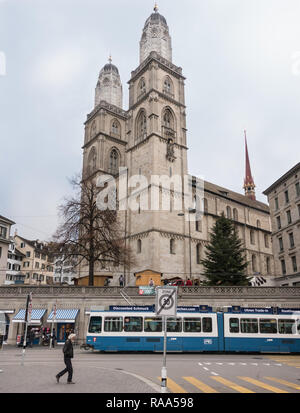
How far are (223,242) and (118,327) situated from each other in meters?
20.6

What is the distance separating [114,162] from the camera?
224 ft

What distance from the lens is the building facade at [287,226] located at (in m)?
44.8

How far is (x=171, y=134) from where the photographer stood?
56375 millimetres

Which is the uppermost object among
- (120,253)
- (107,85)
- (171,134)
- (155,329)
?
(107,85)

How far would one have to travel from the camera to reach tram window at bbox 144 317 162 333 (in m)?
24.4

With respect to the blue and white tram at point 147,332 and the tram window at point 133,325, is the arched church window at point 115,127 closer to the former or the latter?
the blue and white tram at point 147,332

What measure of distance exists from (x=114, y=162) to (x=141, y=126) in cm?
1175

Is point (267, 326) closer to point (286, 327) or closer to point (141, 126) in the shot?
point (286, 327)

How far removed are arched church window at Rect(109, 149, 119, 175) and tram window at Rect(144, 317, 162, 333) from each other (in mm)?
44735

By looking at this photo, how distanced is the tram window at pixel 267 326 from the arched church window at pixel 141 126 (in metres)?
37.7

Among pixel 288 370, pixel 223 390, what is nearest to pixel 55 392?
pixel 223 390

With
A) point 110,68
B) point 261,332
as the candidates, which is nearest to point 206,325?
point 261,332

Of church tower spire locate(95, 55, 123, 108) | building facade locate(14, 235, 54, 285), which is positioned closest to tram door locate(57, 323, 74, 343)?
church tower spire locate(95, 55, 123, 108)

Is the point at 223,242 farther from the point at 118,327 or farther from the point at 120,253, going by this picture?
the point at 118,327
